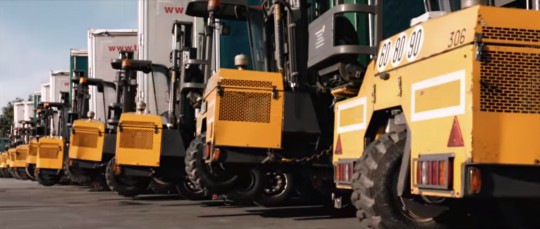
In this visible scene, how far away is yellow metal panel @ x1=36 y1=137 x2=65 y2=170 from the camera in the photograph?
858 inches

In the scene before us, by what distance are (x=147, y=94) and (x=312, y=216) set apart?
7395mm

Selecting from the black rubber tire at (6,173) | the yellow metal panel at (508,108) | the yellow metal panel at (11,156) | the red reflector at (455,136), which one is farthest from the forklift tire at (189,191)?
the black rubber tire at (6,173)

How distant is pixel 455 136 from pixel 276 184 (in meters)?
6.41

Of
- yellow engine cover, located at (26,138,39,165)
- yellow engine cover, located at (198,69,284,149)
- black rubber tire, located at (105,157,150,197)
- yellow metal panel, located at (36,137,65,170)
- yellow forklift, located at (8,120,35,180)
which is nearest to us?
yellow engine cover, located at (198,69,284,149)

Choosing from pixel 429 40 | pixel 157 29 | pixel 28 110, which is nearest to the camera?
pixel 429 40

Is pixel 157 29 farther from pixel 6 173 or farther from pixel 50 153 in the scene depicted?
pixel 6 173

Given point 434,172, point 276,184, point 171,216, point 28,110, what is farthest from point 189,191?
point 28,110

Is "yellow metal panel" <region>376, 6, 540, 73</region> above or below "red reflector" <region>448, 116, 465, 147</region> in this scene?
above

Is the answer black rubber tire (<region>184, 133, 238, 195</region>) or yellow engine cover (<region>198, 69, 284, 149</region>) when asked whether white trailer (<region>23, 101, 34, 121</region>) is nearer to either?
black rubber tire (<region>184, 133, 238, 195</region>)

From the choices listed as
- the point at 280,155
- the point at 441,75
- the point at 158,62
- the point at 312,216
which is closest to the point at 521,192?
the point at 441,75

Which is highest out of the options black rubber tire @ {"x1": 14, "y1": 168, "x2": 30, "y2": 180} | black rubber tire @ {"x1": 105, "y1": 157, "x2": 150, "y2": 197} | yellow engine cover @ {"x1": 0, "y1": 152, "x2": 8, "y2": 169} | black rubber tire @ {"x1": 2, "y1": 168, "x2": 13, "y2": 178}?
black rubber tire @ {"x1": 105, "y1": 157, "x2": 150, "y2": 197}

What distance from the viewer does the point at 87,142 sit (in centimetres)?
1769

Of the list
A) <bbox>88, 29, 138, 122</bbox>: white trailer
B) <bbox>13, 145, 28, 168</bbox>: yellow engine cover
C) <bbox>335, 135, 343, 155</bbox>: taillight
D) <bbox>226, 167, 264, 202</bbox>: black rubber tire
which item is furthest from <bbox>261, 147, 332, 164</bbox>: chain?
<bbox>13, 145, 28, 168</bbox>: yellow engine cover

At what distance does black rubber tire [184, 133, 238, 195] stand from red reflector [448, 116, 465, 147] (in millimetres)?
6106
